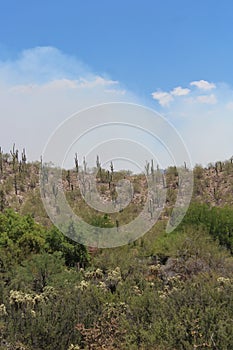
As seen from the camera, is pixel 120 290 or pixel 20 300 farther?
pixel 120 290

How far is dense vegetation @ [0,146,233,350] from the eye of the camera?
34.9 ft

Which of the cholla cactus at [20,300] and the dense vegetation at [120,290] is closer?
the dense vegetation at [120,290]

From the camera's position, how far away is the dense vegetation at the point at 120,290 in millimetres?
10648

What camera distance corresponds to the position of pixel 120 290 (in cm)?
1667

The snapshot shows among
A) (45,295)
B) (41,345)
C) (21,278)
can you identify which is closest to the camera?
(41,345)

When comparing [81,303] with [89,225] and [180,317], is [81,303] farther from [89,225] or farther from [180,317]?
[89,225]

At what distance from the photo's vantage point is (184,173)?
69.7m

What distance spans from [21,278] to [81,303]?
822 cm

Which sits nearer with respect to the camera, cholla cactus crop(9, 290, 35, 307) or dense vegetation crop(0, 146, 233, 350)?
dense vegetation crop(0, 146, 233, 350)

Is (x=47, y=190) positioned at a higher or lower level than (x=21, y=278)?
higher

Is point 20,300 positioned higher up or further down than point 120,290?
higher up

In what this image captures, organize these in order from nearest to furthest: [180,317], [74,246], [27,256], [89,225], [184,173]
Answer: [180,317], [27,256], [74,246], [89,225], [184,173]

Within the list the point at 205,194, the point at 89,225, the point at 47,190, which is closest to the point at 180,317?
the point at 89,225

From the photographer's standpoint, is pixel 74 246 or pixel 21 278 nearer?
pixel 21 278
